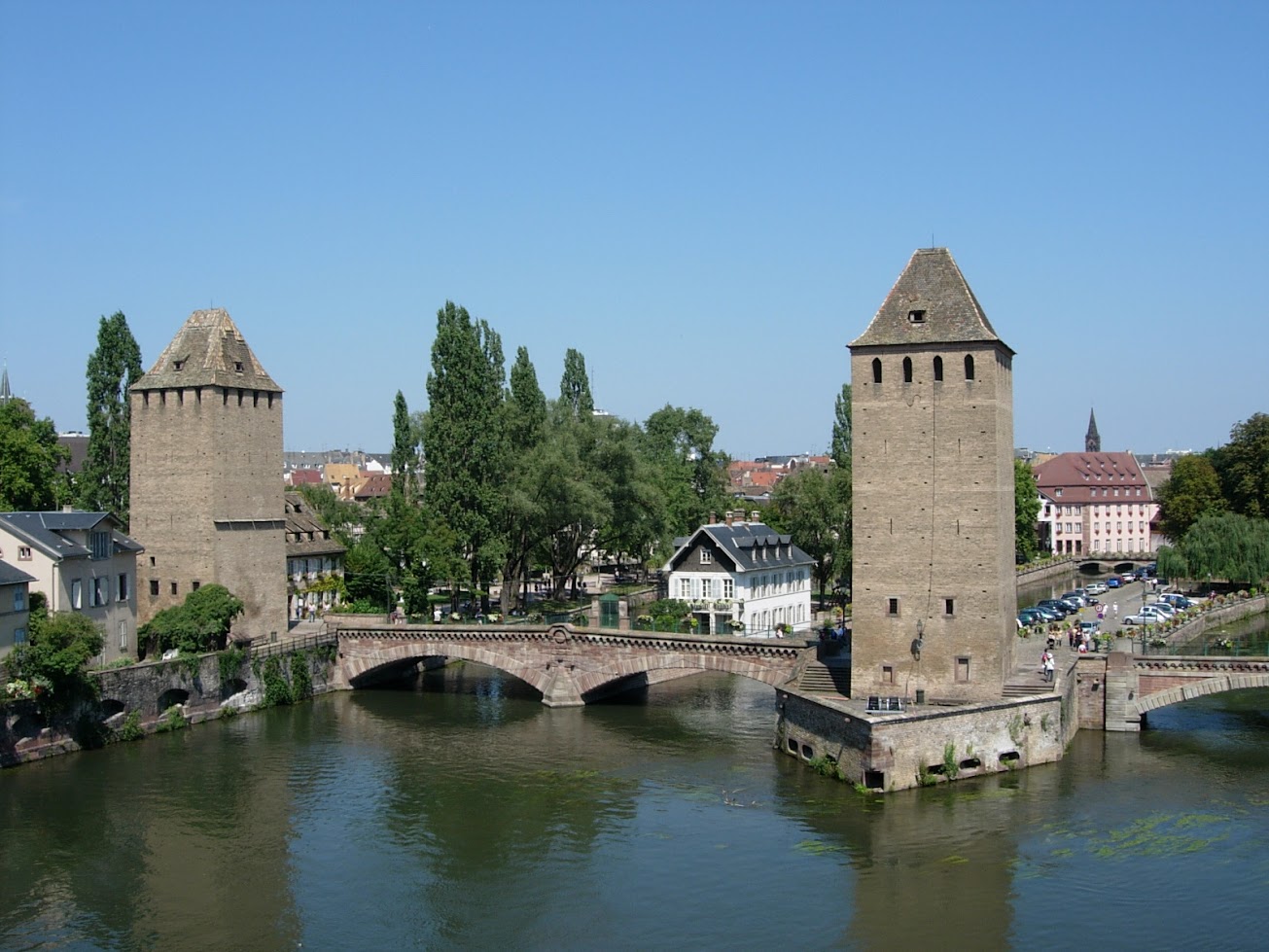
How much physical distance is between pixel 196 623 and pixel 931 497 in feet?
93.2

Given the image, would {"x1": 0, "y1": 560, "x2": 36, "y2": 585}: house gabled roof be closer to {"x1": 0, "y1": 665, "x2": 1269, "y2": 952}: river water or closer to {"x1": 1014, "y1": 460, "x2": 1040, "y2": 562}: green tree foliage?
{"x1": 0, "y1": 665, "x2": 1269, "y2": 952}: river water

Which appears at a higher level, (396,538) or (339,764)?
(396,538)

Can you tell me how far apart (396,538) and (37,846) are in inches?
1396

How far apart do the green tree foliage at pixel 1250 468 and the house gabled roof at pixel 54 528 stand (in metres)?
71.0

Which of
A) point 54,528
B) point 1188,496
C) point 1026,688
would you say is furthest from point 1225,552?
point 54,528

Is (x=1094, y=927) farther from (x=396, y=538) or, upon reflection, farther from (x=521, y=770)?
(x=396, y=538)

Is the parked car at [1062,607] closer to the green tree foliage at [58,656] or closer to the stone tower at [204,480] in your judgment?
the stone tower at [204,480]

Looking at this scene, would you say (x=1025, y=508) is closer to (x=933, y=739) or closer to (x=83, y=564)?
(x=933, y=739)

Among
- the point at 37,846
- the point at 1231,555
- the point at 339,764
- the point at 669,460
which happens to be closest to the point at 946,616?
the point at 339,764

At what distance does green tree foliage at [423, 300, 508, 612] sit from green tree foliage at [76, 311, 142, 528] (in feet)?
45.7

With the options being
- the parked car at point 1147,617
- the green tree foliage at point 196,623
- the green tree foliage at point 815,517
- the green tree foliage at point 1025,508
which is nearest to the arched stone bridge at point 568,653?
the green tree foliage at point 196,623

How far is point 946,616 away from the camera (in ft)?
142

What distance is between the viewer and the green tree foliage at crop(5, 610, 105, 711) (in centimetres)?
4400

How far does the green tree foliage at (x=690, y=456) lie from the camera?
101588mm
